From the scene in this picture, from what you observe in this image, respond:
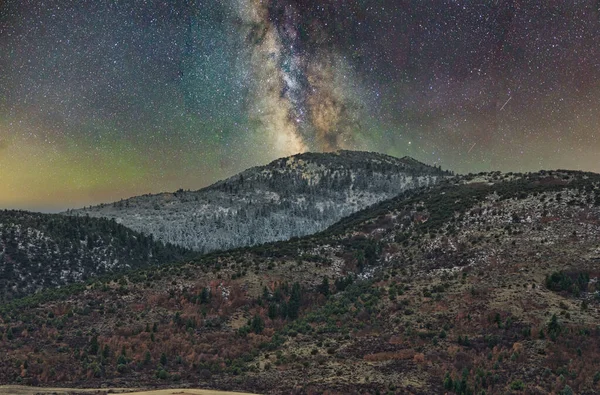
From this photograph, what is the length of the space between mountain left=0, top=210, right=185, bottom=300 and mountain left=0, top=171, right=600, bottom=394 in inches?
1336

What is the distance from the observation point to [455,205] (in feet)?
308

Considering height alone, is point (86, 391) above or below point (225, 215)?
below

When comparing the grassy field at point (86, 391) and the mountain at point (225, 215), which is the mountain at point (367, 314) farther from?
the mountain at point (225, 215)

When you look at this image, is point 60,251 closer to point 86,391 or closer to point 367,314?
point 367,314

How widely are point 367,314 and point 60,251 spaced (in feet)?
260

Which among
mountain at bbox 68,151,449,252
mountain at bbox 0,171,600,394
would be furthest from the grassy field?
mountain at bbox 68,151,449,252

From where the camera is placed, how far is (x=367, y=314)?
5709cm

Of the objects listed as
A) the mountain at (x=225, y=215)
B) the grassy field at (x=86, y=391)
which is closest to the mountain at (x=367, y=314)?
the grassy field at (x=86, y=391)

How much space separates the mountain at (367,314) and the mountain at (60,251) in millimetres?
33941

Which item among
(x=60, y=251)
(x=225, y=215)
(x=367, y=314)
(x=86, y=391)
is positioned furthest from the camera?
(x=225, y=215)

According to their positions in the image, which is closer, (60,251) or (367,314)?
(367,314)

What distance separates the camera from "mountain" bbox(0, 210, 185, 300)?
326 ft

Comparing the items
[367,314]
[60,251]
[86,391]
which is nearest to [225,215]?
[60,251]

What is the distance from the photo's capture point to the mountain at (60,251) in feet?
326
